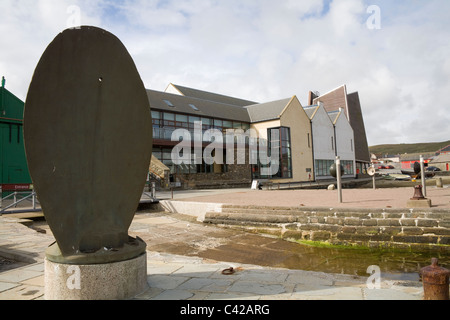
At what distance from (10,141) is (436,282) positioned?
19.5 m

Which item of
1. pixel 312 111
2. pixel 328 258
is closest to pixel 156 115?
pixel 328 258

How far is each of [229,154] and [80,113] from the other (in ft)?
87.7

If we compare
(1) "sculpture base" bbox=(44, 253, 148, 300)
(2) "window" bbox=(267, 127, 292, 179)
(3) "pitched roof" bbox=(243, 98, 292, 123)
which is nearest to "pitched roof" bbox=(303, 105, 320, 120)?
(3) "pitched roof" bbox=(243, 98, 292, 123)

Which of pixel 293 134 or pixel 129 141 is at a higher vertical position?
pixel 293 134

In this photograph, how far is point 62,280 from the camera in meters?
3.29

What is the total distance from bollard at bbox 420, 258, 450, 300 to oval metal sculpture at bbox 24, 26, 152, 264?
10.4 feet

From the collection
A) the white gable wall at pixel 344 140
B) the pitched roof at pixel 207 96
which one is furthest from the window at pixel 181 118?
the white gable wall at pixel 344 140

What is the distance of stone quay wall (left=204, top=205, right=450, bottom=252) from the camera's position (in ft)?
24.5

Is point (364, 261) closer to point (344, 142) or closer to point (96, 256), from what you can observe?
point (96, 256)

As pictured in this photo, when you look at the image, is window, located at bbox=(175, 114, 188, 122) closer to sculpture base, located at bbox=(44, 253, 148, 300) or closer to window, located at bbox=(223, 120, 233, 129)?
window, located at bbox=(223, 120, 233, 129)

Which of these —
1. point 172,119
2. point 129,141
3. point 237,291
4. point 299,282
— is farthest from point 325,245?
point 172,119

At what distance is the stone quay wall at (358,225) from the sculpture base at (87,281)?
6.42 metres

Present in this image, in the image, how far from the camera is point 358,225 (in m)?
8.52
